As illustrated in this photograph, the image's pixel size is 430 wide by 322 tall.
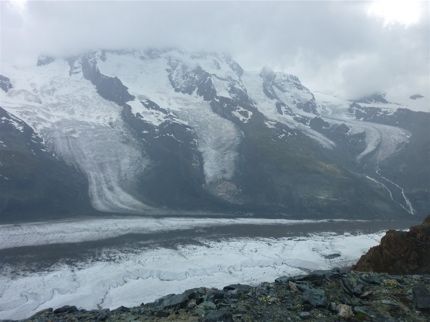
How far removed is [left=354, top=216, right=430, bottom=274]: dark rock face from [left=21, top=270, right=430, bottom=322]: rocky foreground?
89.6 feet

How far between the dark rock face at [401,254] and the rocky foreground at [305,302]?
2731 centimetres

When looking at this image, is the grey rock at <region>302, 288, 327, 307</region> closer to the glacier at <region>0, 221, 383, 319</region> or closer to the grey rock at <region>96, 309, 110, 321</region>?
the grey rock at <region>96, 309, 110, 321</region>

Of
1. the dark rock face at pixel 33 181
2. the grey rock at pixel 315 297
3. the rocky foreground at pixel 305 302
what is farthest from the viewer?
the dark rock face at pixel 33 181

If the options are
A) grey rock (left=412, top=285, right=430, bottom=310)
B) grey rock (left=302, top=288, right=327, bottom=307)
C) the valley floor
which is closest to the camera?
grey rock (left=412, top=285, right=430, bottom=310)

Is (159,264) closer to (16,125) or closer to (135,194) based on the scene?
(135,194)

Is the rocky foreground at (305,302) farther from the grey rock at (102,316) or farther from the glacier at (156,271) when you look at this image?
the glacier at (156,271)

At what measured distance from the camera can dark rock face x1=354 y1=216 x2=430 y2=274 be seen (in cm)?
4709

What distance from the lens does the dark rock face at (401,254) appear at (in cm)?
4709

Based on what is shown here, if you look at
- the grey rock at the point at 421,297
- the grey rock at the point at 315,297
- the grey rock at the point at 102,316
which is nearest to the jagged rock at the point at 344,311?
the grey rock at the point at 315,297

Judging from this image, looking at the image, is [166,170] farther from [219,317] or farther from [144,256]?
[219,317]

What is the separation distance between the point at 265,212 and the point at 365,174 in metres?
79.7

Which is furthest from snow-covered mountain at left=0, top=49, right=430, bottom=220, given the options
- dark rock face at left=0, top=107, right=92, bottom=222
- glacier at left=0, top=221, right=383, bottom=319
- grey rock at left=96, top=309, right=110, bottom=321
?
grey rock at left=96, top=309, right=110, bottom=321

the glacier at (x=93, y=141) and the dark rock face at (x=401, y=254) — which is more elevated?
the glacier at (x=93, y=141)

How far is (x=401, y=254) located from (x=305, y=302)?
33.8 metres
